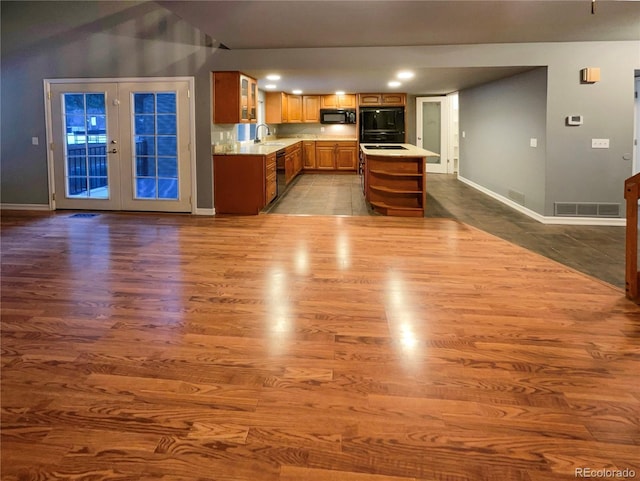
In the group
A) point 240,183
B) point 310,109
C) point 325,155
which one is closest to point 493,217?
point 240,183

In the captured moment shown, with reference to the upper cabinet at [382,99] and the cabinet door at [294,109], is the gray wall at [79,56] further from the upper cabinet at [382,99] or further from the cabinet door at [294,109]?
the upper cabinet at [382,99]

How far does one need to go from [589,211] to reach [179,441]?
6.24m

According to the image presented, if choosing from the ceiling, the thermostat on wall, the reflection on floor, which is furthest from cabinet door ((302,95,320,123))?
the thermostat on wall

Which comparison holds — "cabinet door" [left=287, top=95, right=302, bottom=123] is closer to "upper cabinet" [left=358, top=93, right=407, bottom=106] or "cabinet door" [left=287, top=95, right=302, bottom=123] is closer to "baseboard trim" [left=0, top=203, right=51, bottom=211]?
"upper cabinet" [left=358, top=93, right=407, bottom=106]

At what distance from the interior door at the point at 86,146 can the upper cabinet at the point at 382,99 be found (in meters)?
6.67

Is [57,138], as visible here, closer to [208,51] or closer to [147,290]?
[208,51]

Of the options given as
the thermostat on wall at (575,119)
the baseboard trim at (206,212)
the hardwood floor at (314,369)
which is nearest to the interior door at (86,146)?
the baseboard trim at (206,212)

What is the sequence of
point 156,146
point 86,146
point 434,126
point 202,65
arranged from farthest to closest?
point 434,126, point 86,146, point 156,146, point 202,65

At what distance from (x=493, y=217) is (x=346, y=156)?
6.37m

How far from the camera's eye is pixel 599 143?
6320 millimetres

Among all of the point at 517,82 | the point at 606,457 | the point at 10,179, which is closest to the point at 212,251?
the point at 606,457

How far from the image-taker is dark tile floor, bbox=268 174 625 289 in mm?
4723

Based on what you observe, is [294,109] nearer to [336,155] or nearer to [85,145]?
[336,155]

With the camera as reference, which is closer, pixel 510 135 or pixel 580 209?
pixel 580 209
